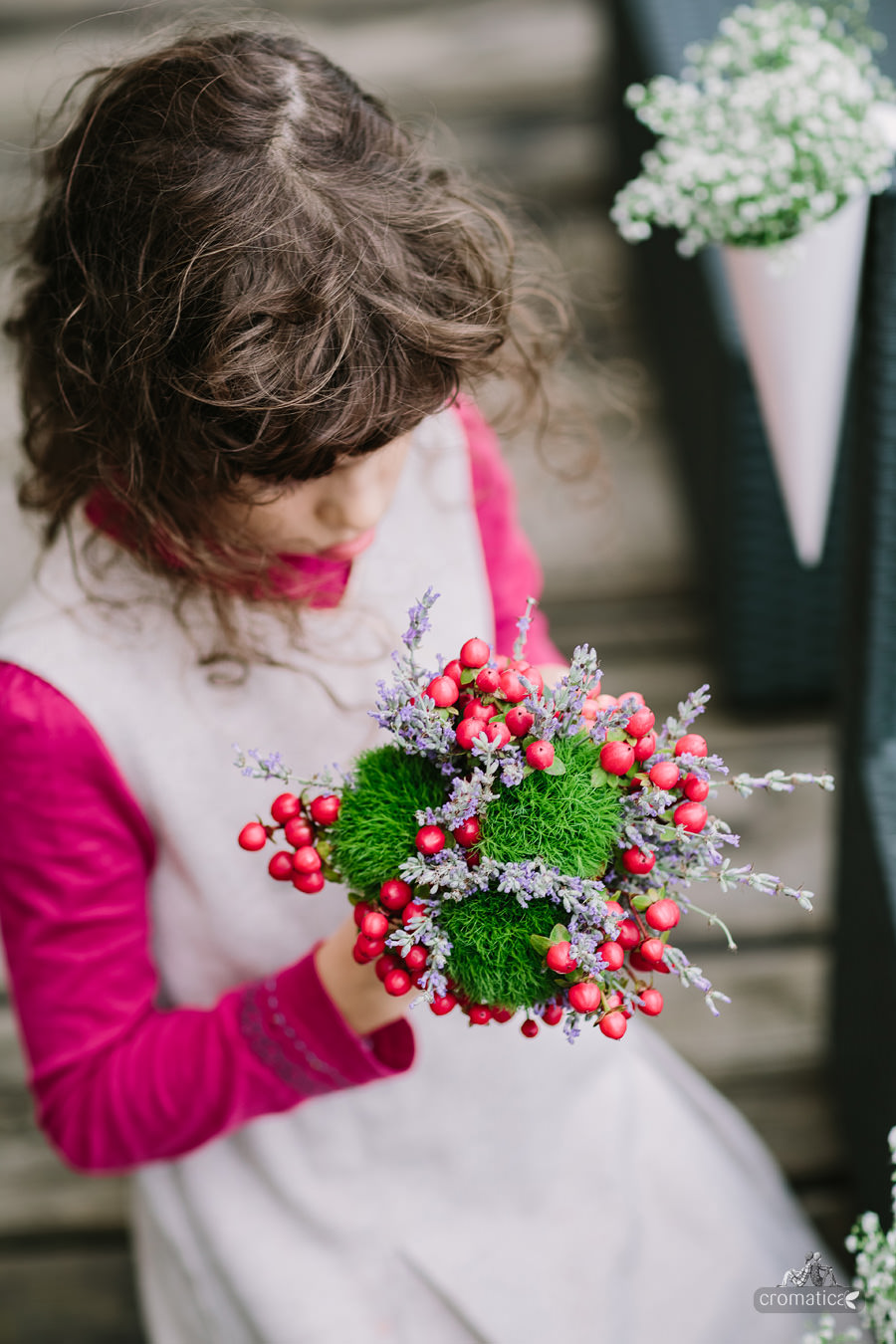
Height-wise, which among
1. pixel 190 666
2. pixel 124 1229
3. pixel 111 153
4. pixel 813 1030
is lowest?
pixel 124 1229

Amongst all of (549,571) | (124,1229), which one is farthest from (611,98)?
(124,1229)

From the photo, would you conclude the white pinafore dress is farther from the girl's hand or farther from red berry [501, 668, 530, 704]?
red berry [501, 668, 530, 704]

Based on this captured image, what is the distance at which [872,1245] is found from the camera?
68cm

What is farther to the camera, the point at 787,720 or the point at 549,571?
the point at 549,571

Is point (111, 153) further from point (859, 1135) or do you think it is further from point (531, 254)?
point (859, 1135)

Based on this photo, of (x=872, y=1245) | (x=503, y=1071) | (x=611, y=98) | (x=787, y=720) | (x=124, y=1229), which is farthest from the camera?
(x=611, y=98)

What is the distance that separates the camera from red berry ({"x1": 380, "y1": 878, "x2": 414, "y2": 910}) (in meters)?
0.64

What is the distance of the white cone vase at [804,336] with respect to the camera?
104 cm

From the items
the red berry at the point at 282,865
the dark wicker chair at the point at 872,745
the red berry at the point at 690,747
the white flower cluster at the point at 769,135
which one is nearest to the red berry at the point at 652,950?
the red berry at the point at 690,747

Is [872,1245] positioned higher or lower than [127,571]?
lower

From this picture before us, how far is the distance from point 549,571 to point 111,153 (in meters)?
1.40

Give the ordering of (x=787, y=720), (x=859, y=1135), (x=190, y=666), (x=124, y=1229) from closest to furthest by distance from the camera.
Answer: (x=190, y=666) → (x=859, y=1135) → (x=124, y=1229) → (x=787, y=720)

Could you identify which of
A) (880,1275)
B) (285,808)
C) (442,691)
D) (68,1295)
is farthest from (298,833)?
(68,1295)

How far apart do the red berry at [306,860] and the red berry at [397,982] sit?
0.07m
